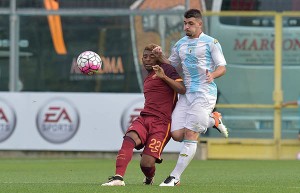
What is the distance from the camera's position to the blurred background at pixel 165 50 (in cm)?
2327

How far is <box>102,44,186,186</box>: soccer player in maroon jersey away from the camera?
1286cm

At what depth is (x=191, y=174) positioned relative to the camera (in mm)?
16797

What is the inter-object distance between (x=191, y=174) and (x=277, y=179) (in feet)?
6.63

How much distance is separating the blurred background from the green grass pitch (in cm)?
147

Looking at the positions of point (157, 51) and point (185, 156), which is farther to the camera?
point (157, 51)

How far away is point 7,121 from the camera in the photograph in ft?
74.5

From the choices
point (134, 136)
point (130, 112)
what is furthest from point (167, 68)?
point (130, 112)

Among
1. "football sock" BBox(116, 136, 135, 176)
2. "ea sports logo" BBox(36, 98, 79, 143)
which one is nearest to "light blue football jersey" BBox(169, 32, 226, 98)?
"football sock" BBox(116, 136, 135, 176)

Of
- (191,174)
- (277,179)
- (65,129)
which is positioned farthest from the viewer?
(65,129)

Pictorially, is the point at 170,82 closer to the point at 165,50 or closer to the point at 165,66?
the point at 165,66

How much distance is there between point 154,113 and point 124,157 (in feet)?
2.42

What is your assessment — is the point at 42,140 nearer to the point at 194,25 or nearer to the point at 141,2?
the point at 141,2

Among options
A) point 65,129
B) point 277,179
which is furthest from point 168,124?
point 65,129

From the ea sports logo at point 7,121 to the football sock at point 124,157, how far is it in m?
10.3
